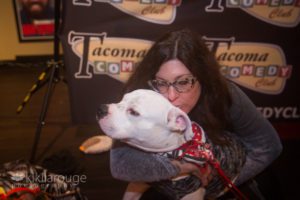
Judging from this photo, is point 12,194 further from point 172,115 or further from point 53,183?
point 172,115

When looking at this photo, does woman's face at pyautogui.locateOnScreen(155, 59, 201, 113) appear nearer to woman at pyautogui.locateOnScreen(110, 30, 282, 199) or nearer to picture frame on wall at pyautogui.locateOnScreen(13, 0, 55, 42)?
woman at pyautogui.locateOnScreen(110, 30, 282, 199)

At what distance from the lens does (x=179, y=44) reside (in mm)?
807

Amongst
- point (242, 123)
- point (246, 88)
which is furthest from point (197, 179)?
point (246, 88)

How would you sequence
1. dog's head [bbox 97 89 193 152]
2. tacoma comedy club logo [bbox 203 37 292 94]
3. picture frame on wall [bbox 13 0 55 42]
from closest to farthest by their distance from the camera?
dog's head [bbox 97 89 193 152] → tacoma comedy club logo [bbox 203 37 292 94] → picture frame on wall [bbox 13 0 55 42]

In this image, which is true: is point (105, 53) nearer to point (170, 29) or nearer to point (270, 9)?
point (170, 29)

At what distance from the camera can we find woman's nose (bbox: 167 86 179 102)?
0.79 m

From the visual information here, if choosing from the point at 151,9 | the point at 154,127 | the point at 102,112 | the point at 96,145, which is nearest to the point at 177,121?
the point at 154,127

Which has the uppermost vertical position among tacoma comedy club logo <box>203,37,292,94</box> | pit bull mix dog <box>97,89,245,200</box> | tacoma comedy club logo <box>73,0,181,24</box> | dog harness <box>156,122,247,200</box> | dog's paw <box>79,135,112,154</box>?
tacoma comedy club logo <box>73,0,181,24</box>

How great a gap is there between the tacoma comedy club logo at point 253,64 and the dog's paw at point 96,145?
77 cm

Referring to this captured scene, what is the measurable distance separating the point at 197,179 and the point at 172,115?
26cm

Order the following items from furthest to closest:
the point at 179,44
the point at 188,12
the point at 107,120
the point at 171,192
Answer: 1. the point at 188,12
2. the point at 171,192
3. the point at 179,44
4. the point at 107,120

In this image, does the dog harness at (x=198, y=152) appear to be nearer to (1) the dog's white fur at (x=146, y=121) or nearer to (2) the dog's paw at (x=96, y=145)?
(1) the dog's white fur at (x=146, y=121)

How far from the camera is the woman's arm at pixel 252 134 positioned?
3.04 feet

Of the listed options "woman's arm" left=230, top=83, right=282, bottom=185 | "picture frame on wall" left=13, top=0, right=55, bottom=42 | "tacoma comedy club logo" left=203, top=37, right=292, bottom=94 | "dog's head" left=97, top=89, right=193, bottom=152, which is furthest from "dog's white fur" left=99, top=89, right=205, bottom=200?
"picture frame on wall" left=13, top=0, right=55, bottom=42
